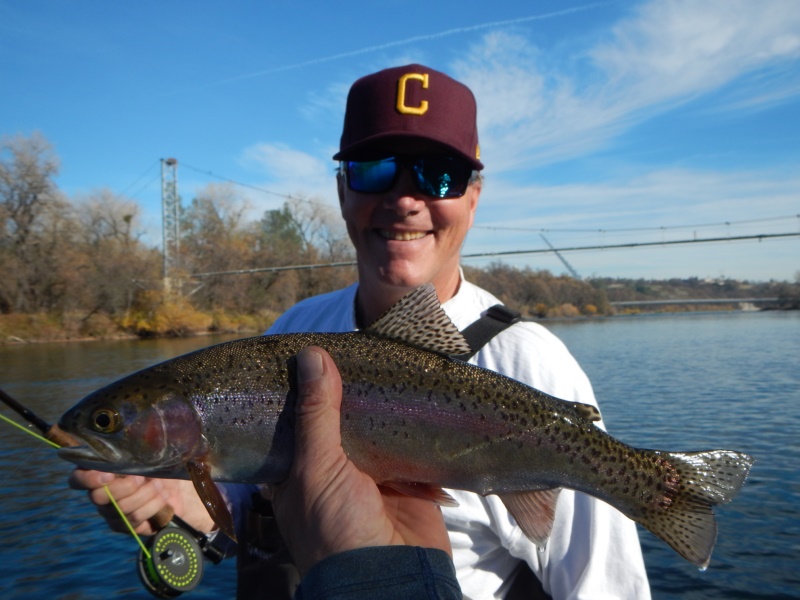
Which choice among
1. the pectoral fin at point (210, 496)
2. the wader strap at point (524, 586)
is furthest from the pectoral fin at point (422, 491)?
the wader strap at point (524, 586)

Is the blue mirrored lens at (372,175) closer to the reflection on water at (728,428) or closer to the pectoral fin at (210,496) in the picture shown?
the pectoral fin at (210,496)

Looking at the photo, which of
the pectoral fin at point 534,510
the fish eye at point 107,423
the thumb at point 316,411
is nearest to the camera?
the thumb at point 316,411

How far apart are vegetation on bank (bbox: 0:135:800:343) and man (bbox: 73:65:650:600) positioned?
45879 mm

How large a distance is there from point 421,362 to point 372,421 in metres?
0.31

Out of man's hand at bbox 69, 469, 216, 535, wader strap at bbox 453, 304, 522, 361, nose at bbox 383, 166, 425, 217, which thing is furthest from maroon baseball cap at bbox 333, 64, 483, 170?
man's hand at bbox 69, 469, 216, 535

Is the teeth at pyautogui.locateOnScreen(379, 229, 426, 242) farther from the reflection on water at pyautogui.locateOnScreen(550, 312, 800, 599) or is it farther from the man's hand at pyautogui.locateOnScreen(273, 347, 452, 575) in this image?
the reflection on water at pyautogui.locateOnScreen(550, 312, 800, 599)

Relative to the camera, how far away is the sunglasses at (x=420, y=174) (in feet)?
11.5

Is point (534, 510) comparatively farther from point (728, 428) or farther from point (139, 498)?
point (728, 428)

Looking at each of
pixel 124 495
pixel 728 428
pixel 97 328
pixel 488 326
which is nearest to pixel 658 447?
pixel 728 428

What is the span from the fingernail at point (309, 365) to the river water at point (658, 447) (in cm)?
731

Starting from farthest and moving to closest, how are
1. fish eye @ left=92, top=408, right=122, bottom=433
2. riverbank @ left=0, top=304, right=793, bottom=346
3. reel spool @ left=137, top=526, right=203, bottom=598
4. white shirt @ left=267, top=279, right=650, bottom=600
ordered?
1. riverbank @ left=0, top=304, right=793, bottom=346
2. reel spool @ left=137, top=526, right=203, bottom=598
3. white shirt @ left=267, top=279, right=650, bottom=600
4. fish eye @ left=92, top=408, right=122, bottom=433

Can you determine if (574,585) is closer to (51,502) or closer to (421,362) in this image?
(421,362)

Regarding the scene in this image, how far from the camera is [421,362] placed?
8.69 feet

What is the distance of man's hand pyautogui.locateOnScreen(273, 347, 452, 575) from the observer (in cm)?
211
